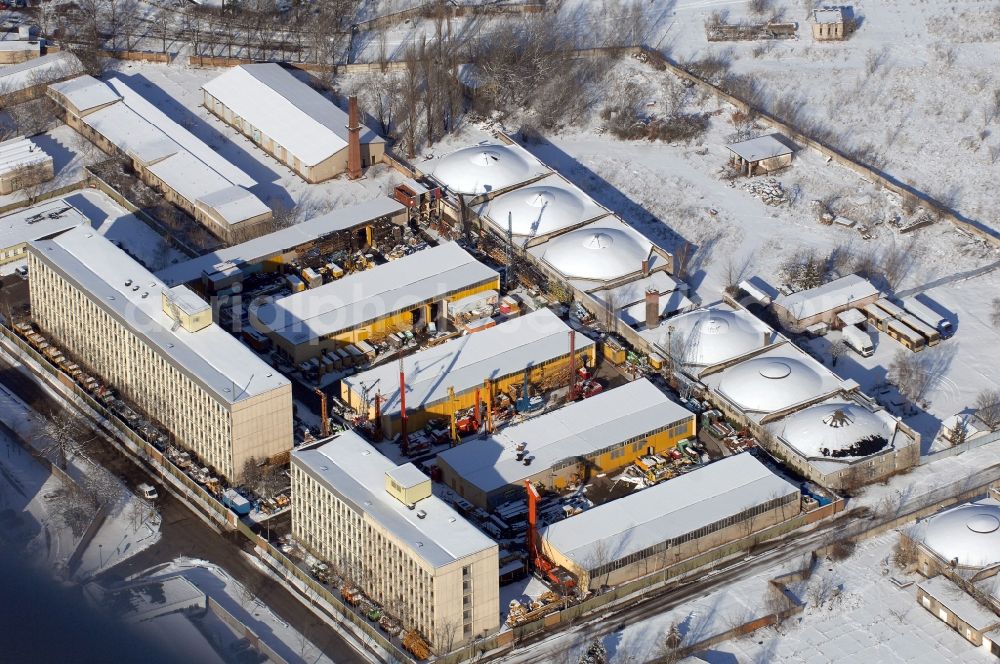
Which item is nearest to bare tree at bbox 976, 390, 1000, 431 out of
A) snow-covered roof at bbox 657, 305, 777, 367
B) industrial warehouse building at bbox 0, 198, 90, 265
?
snow-covered roof at bbox 657, 305, 777, 367

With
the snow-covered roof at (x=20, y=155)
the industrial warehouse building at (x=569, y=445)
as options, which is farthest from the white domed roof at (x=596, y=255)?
the snow-covered roof at (x=20, y=155)

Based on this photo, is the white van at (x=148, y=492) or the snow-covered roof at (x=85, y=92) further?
the snow-covered roof at (x=85, y=92)

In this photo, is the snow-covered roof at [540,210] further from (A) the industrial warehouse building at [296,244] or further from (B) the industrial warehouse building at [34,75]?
(B) the industrial warehouse building at [34,75]

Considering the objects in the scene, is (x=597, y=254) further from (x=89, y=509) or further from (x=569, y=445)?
(x=89, y=509)

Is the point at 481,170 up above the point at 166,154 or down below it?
above

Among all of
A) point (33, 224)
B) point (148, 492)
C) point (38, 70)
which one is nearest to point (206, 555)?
point (148, 492)
